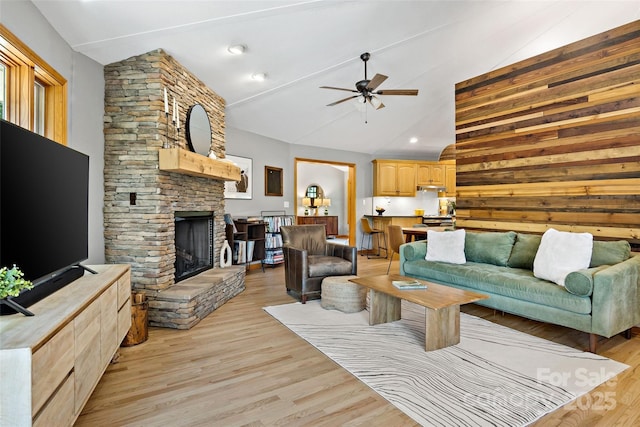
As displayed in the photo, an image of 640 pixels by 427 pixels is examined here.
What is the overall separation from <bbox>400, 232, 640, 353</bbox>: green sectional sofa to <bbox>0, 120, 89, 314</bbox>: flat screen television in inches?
135

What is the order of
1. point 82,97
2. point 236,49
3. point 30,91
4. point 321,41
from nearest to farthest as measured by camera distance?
point 30,91
point 82,97
point 236,49
point 321,41

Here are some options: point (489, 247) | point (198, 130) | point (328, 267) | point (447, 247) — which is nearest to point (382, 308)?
point (328, 267)

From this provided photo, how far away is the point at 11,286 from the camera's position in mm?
1393

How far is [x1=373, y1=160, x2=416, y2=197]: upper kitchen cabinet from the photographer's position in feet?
26.8

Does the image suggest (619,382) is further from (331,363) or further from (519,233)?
(519,233)

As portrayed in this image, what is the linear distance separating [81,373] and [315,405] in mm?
1207

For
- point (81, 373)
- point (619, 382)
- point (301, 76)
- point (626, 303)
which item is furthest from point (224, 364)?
point (301, 76)

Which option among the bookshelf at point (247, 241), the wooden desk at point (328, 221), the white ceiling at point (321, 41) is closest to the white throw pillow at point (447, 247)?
the white ceiling at point (321, 41)

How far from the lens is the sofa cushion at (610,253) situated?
3041mm

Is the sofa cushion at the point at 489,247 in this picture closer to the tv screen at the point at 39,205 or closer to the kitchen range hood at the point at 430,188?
the tv screen at the point at 39,205

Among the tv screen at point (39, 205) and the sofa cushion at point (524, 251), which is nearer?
the tv screen at point (39, 205)

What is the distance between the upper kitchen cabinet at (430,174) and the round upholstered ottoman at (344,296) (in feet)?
18.3

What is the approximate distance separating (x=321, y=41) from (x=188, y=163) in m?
1.92

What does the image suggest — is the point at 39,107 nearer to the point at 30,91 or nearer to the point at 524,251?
Answer: the point at 30,91
